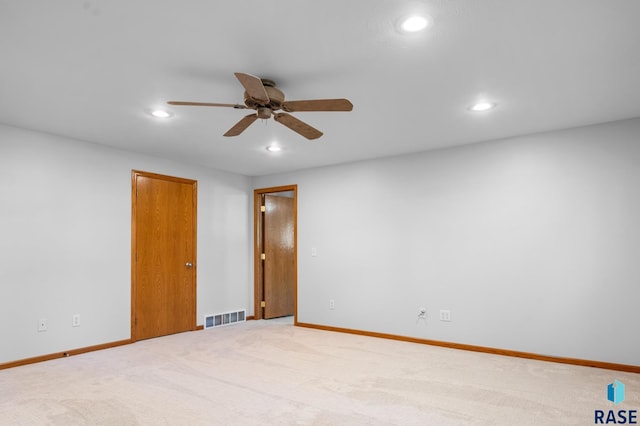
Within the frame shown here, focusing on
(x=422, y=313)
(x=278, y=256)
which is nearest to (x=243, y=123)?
(x=422, y=313)

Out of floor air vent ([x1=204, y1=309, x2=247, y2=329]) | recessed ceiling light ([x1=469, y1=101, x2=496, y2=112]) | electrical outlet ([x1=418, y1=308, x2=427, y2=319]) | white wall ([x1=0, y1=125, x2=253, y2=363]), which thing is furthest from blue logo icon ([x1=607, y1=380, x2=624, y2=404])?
white wall ([x1=0, y1=125, x2=253, y2=363])

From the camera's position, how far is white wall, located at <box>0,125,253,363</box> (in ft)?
12.4

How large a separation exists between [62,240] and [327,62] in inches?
139

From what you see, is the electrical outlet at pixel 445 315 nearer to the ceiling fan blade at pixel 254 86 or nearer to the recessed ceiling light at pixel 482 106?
the recessed ceiling light at pixel 482 106

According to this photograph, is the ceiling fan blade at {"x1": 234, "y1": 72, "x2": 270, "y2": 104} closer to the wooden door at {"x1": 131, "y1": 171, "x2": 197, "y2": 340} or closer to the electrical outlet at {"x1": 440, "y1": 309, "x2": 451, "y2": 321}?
the wooden door at {"x1": 131, "y1": 171, "x2": 197, "y2": 340}

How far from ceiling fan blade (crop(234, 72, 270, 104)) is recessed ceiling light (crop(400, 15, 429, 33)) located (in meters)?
0.87

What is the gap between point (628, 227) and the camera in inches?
144

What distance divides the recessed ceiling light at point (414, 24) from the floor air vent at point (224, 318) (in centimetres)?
479

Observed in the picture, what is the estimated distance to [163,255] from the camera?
5121 millimetres

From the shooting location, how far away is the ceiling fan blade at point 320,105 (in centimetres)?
248

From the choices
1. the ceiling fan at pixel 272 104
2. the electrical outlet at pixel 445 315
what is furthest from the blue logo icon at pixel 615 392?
the ceiling fan at pixel 272 104

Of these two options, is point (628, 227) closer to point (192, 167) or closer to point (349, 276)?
point (349, 276)

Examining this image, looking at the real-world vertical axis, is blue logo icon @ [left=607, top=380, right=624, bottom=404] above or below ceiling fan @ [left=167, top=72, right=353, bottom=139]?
below

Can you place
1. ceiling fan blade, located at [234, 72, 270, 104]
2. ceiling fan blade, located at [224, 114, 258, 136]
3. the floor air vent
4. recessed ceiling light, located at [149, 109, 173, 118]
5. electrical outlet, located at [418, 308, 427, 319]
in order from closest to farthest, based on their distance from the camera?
ceiling fan blade, located at [234, 72, 270, 104]
ceiling fan blade, located at [224, 114, 258, 136]
recessed ceiling light, located at [149, 109, 173, 118]
electrical outlet, located at [418, 308, 427, 319]
the floor air vent
